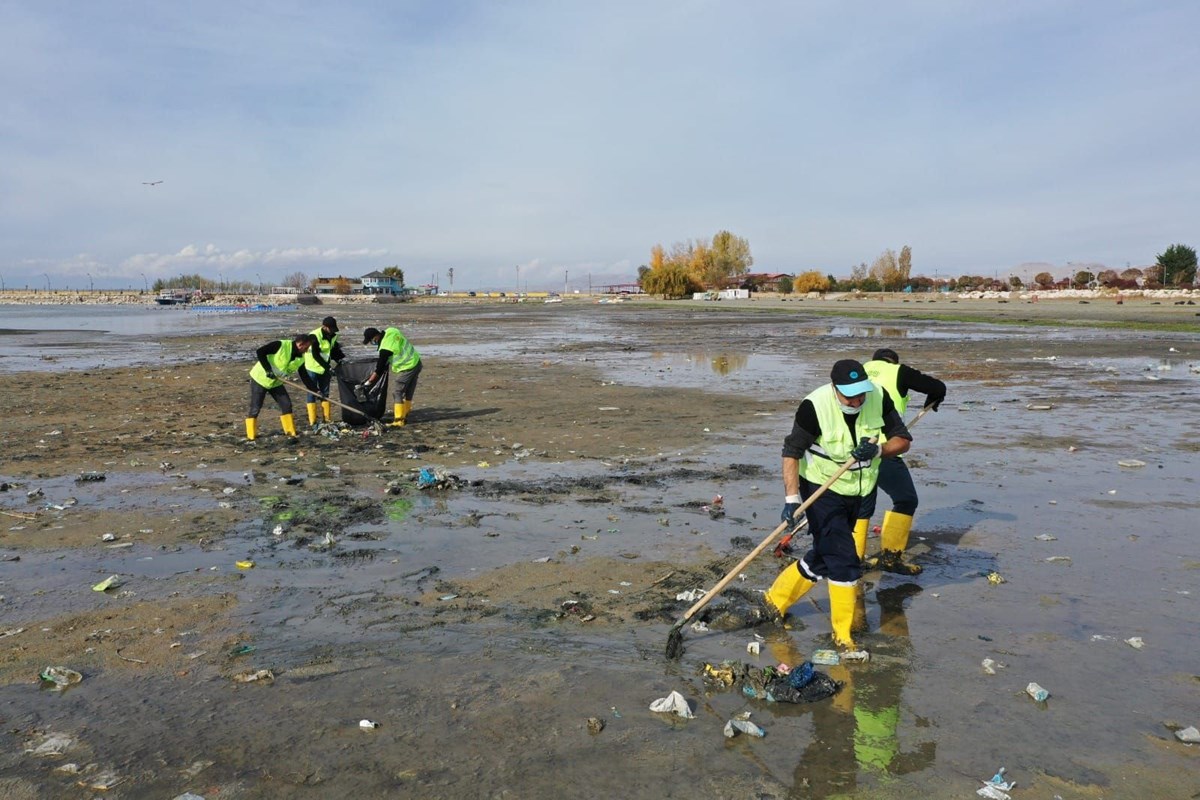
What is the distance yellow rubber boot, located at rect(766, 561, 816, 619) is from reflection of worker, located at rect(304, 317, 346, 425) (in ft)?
30.0

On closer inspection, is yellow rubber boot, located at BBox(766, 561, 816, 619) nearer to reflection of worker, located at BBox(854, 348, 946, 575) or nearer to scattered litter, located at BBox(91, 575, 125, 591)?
reflection of worker, located at BBox(854, 348, 946, 575)

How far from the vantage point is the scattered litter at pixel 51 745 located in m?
4.14

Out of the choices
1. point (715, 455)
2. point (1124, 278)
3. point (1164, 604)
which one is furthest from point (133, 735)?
point (1124, 278)

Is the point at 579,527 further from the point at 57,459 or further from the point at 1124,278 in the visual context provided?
the point at 1124,278

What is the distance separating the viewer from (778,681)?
186 inches

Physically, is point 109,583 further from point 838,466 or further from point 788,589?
point 838,466

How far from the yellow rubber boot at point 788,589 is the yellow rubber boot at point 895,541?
1.44 m

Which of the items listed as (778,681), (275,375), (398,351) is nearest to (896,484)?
(778,681)

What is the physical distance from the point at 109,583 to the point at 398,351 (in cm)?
728

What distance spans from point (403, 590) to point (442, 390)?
12.0 metres

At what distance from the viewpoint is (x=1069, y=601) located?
6012mm

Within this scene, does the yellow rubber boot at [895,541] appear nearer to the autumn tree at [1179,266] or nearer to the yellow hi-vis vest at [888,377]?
the yellow hi-vis vest at [888,377]

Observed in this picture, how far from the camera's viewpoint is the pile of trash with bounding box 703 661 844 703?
4645mm

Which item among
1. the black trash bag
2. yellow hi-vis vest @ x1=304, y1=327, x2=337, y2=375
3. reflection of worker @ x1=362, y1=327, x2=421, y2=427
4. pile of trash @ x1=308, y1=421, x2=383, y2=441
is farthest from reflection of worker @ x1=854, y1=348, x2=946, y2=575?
yellow hi-vis vest @ x1=304, y1=327, x2=337, y2=375
